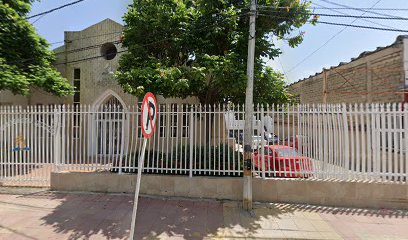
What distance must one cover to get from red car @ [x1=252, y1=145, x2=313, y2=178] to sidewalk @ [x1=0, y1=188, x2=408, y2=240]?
741 millimetres

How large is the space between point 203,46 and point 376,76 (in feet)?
22.5

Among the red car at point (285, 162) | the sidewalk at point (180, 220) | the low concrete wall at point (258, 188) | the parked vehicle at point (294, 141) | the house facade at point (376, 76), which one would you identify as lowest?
the sidewalk at point (180, 220)

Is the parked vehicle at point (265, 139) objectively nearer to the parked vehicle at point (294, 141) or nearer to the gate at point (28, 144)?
the parked vehicle at point (294, 141)

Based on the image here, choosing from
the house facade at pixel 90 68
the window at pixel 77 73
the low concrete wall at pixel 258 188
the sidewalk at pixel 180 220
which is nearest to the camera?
the sidewalk at pixel 180 220

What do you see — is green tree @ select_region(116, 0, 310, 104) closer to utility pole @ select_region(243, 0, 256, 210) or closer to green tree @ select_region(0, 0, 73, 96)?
utility pole @ select_region(243, 0, 256, 210)

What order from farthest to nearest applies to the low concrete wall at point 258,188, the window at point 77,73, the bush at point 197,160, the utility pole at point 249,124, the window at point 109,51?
the window at point 77,73
the window at point 109,51
the bush at point 197,160
the low concrete wall at point 258,188
the utility pole at point 249,124

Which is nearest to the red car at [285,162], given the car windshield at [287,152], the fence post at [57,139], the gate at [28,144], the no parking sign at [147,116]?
the car windshield at [287,152]

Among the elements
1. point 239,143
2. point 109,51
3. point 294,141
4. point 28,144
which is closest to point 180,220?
point 239,143

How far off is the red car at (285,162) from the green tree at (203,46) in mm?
1457

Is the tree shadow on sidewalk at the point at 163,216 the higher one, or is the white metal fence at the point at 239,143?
the white metal fence at the point at 239,143

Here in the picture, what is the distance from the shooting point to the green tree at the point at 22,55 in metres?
7.94

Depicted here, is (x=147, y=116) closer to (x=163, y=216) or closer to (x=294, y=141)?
(x=163, y=216)

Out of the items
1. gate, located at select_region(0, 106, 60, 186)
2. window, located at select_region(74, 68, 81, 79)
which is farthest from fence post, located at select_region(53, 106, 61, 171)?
window, located at select_region(74, 68, 81, 79)

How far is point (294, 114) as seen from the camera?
582 centimetres
